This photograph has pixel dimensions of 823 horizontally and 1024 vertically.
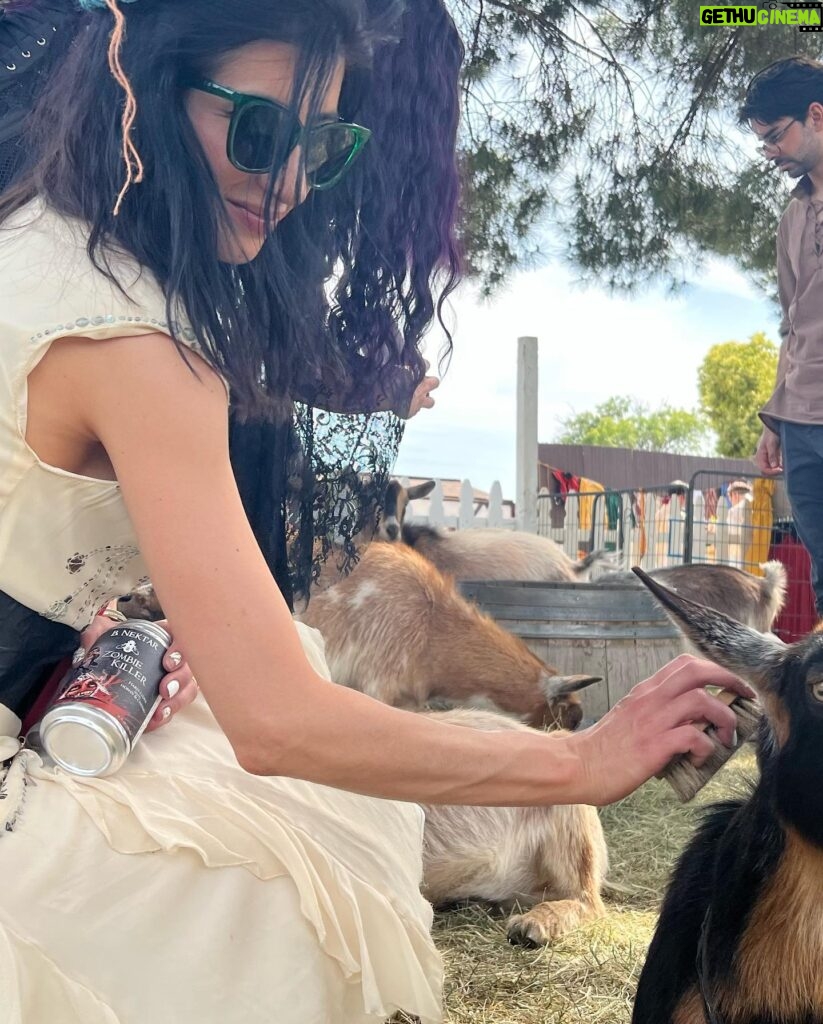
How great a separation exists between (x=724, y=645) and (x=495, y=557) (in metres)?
7.01

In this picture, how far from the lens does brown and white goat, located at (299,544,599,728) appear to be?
5465mm

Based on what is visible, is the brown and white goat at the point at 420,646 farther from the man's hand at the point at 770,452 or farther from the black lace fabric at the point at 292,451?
the black lace fabric at the point at 292,451

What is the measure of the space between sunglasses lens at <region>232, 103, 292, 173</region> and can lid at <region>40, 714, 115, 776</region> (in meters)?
0.92

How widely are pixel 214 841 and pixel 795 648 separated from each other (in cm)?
108

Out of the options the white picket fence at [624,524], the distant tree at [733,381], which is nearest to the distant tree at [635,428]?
the distant tree at [733,381]

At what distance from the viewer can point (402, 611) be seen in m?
6.16

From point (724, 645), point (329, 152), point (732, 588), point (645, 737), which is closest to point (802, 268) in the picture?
point (724, 645)

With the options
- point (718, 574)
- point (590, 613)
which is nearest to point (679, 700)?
point (590, 613)

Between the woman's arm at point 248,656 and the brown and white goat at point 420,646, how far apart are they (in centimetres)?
372

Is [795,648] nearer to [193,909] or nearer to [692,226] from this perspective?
[193,909]

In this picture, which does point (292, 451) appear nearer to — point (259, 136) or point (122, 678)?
point (122, 678)

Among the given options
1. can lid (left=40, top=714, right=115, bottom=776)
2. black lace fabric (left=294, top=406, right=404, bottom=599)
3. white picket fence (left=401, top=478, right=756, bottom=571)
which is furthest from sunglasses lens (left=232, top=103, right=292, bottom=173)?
white picket fence (left=401, top=478, right=756, bottom=571)

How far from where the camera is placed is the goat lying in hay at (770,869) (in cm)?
184

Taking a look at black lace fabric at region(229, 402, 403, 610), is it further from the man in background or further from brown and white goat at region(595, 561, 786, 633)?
brown and white goat at region(595, 561, 786, 633)
